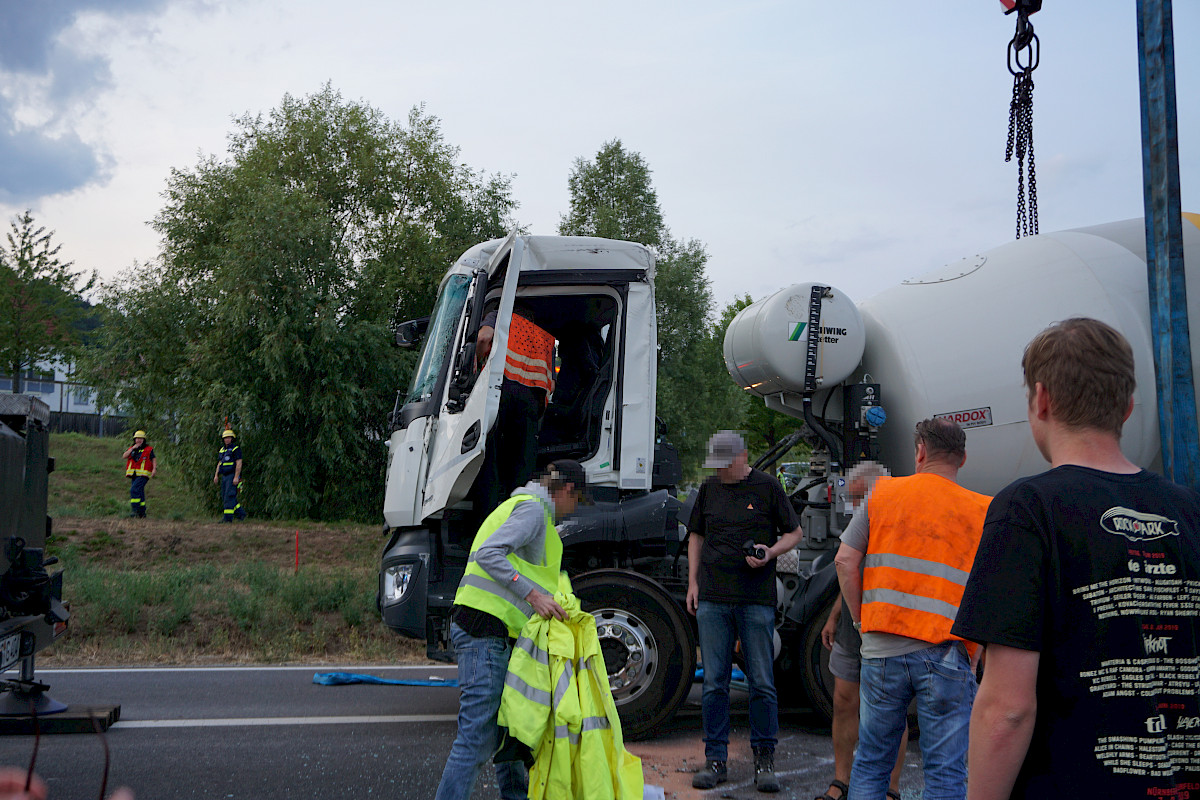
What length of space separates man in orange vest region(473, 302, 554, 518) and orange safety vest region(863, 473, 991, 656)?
2717 mm

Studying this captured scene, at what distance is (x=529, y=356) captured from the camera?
6.14 meters

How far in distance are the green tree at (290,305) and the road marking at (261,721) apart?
43.1 ft

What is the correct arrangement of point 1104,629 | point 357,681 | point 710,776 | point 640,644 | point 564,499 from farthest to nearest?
1. point 357,681
2. point 640,644
3. point 710,776
4. point 564,499
5. point 1104,629

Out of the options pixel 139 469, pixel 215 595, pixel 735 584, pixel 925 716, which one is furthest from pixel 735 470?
pixel 139 469

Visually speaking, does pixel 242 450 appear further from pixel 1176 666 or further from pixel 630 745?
pixel 1176 666

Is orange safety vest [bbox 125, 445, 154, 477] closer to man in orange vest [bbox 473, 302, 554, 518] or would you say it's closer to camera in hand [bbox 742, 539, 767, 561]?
man in orange vest [bbox 473, 302, 554, 518]

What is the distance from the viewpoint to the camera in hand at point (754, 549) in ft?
16.9

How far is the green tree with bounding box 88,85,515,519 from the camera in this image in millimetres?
19141

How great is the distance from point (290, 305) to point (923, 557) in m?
17.6

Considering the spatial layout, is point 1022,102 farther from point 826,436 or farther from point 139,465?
point 139,465

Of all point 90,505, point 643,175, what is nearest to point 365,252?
point 90,505

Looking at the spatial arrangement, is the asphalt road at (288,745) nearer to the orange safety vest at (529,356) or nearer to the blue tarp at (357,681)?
the blue tarp at (357,681)

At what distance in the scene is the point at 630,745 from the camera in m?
5.71

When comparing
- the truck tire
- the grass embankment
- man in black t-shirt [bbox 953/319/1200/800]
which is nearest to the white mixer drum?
the truck tire
